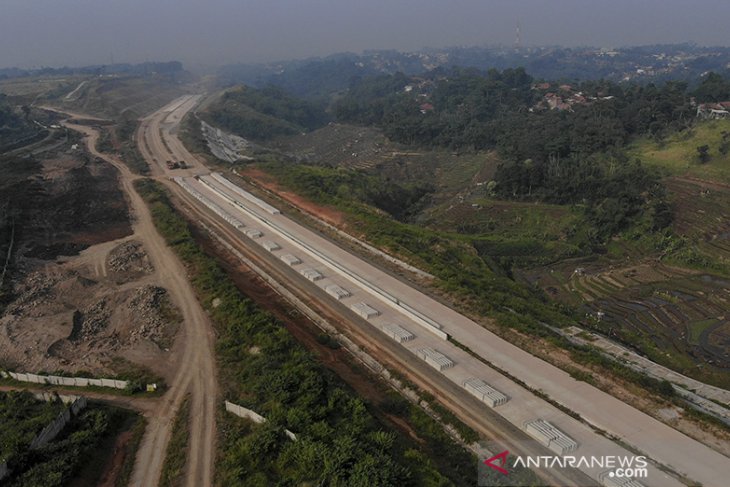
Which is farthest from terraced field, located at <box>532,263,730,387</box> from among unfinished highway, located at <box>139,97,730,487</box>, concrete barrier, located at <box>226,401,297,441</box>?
concrete barrier, located at <box>226,401,297,441</box>

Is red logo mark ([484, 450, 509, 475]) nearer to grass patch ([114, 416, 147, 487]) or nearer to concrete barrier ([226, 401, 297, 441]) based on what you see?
concrete barrier ([226, 401, 297, 441])

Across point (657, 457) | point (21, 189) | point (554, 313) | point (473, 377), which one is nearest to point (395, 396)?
point (473, 377)

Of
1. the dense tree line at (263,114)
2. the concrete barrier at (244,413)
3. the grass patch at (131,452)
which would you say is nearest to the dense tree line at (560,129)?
the dense tree line at (263,114)

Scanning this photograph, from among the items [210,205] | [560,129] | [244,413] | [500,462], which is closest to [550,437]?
[500,462]

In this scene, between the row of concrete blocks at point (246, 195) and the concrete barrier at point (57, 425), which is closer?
the concrete barrier at point (57, 425)

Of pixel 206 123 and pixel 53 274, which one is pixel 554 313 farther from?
pixel 206 123

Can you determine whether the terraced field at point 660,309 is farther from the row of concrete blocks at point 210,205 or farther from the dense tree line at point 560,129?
the row of concrete blocks at point 210,205
